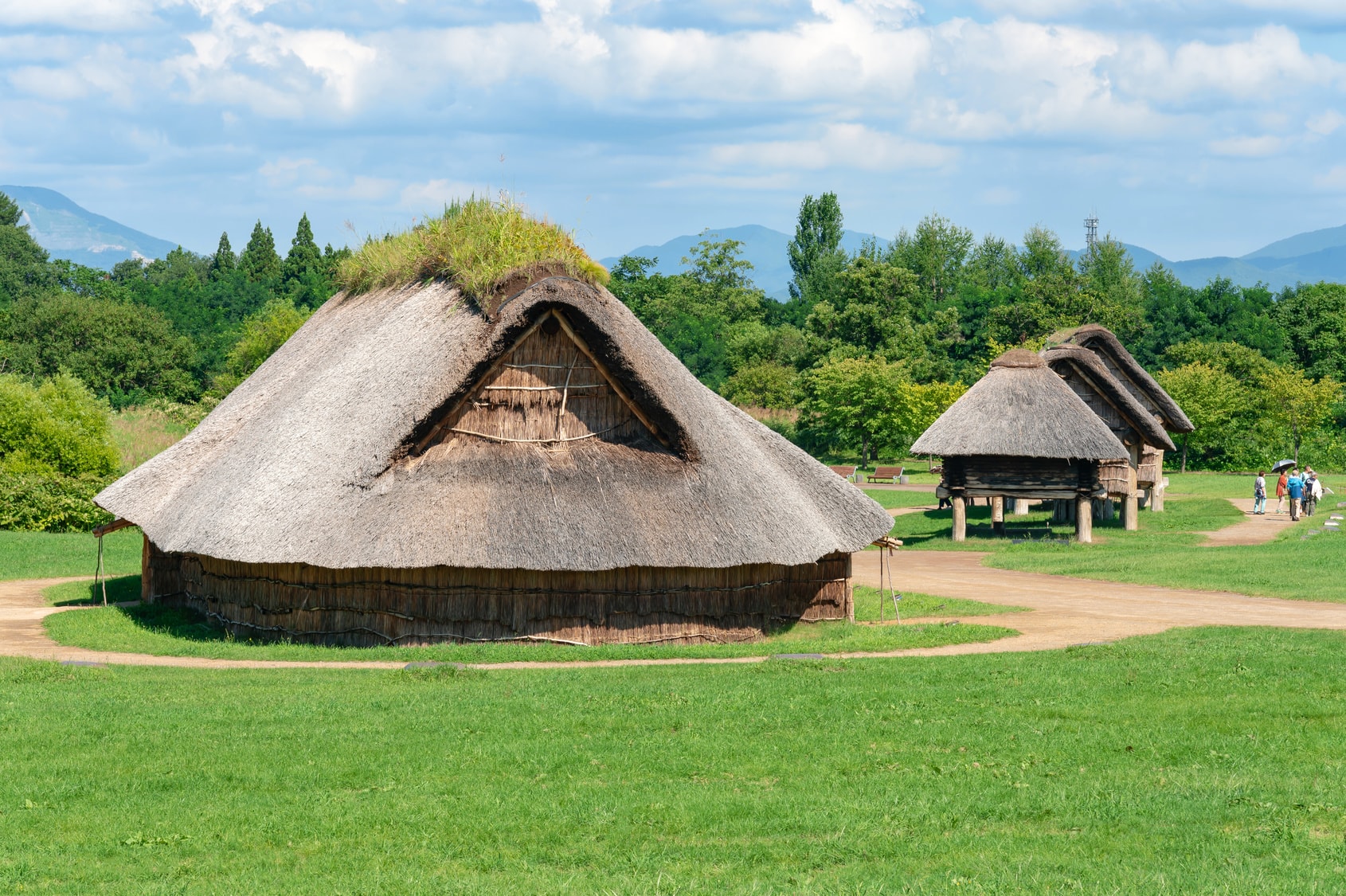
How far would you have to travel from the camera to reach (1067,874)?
929cm

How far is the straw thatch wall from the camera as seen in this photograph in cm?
2125

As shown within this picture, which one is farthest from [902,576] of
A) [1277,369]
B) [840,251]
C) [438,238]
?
[840,251]

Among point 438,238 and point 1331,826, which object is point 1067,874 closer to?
point 1331,826

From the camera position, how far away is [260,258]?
131500 mm

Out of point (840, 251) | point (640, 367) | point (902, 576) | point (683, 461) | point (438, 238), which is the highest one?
point (840, 251)

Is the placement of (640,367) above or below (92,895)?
above

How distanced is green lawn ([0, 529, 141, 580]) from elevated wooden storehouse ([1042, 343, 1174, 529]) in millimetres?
27998

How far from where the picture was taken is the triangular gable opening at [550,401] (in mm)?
22297

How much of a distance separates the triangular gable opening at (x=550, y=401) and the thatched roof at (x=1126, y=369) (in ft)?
90.2

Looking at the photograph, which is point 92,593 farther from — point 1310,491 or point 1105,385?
point 1310,491

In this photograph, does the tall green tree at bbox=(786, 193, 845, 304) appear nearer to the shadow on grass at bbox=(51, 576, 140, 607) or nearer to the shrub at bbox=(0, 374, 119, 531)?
the shrub at bbox=(0, 374, 119, 531)

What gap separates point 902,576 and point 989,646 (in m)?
10.9

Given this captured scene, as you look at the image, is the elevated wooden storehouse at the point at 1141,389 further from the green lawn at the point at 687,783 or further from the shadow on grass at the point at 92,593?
the green lawn at the point at 687,783

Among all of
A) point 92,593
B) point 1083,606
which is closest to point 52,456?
point 92,593
